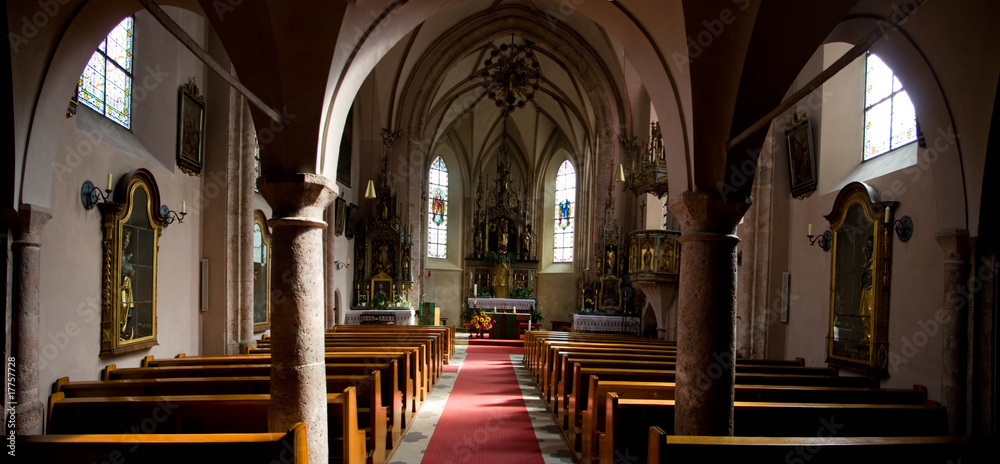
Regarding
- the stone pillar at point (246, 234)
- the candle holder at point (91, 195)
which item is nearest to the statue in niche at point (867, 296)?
the stone pillar at point (246, 234)

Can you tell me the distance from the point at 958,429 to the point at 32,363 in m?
8.51

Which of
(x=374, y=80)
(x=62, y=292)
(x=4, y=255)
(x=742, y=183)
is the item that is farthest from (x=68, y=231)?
(x=374, y=80)

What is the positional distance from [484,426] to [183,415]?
3.58 meters

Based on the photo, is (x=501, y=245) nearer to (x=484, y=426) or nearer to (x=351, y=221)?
(x=351, y=221)

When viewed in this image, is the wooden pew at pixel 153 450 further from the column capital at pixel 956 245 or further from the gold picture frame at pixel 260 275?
the gold picture frame at pixel 260 275

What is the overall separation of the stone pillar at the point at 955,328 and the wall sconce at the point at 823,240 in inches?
102

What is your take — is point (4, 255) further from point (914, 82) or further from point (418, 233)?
point (418, 233)

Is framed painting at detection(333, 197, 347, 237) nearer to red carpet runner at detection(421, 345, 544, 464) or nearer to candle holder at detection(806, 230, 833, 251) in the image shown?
red carpet runner at detection(421, 345, 544, 464)

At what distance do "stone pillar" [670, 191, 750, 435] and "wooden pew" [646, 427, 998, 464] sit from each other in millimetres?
885

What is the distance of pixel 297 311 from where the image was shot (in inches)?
161

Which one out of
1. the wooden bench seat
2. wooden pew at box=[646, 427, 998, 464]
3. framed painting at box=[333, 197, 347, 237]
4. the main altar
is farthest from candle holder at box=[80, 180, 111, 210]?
the main altar

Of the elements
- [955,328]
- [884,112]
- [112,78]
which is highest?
[112,78]

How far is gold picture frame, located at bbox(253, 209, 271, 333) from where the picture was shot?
1022 centimetres


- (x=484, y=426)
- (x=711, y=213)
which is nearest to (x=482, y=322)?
(x=484, y=426)
